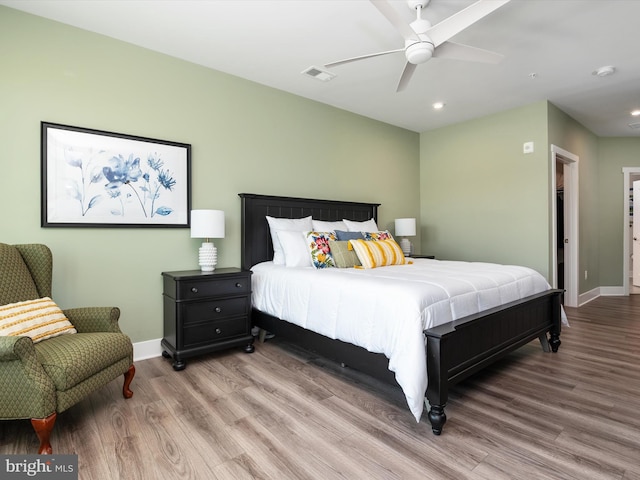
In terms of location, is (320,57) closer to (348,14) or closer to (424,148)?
(348,14)

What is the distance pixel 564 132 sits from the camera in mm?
4672

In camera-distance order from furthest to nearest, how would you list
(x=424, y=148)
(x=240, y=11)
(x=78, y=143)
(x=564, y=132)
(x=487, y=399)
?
(x=424, y=148) < (x=564, y=132) < (x=78, y=143) < (x=240, y=11) < (x=487, y=399)

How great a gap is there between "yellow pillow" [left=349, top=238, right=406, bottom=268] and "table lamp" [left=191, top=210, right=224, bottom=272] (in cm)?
126

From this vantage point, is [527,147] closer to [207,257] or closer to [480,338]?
[480,338]

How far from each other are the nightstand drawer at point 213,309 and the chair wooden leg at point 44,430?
1.18 m

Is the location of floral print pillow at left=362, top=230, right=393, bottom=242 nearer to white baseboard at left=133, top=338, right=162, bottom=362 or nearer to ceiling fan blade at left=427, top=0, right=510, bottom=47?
ceiling fan blade at left=427, top=0, right=510, bottom=47

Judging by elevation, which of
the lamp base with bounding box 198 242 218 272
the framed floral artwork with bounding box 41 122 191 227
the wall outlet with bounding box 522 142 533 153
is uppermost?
the wall outlet with bounding box 522 142 533 153

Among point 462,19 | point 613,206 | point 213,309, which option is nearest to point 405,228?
point 213,309

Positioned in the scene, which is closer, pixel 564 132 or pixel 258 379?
pixel 258 379

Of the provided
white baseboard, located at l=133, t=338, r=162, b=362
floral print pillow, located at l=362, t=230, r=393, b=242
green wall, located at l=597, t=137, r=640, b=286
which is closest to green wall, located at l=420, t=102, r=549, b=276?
floral print pillow, located at l=362, t=230, r=393, b=242

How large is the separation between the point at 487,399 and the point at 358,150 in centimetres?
340

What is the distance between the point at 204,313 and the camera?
2.91 meters

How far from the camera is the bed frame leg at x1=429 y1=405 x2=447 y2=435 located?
6.07 feet

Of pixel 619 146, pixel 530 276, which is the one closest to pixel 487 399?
pixel 530 276
